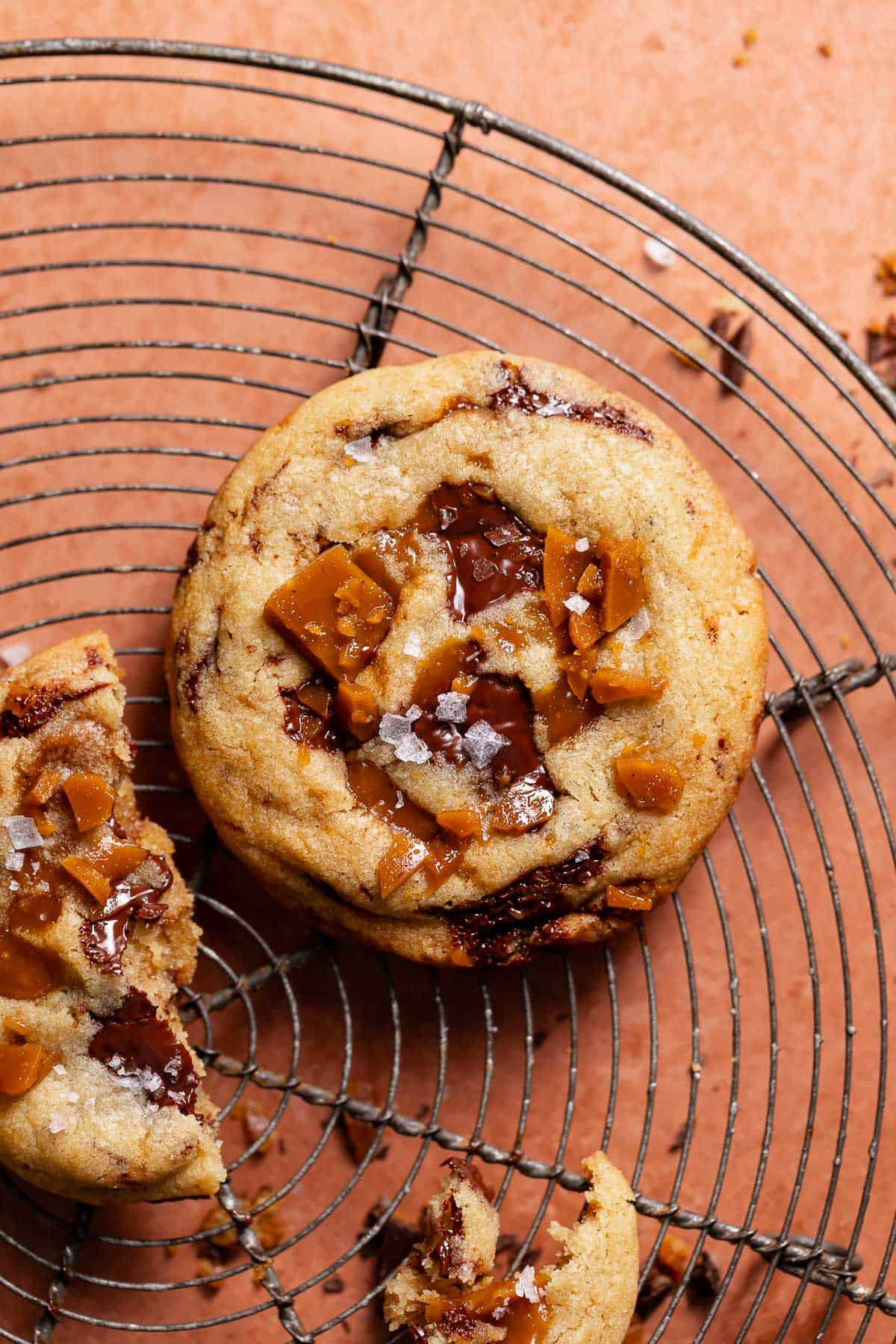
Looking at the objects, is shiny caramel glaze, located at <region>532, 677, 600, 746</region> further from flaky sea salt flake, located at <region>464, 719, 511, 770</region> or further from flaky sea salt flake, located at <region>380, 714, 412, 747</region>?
flaky sea salt flake, located at <region>380, 714, 412, 747</region>

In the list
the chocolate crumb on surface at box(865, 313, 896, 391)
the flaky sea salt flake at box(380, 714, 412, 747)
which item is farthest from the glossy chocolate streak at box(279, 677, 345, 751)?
the chocolate crumb on surface at box(865, 313, 896, 391)

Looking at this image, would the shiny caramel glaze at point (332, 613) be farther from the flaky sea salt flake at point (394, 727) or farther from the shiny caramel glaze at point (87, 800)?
the shiny caramel glaze at point (87, 800)

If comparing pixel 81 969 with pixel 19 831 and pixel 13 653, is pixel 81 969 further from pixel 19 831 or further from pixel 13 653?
pixel 13 653

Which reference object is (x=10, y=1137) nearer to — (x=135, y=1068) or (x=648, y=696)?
(x=135, y=1068)

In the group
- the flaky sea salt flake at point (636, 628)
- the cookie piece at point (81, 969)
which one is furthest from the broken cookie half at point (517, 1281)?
the flaky sea salt flake at point (636, 628)

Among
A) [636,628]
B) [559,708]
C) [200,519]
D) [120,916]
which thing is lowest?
[120,916]

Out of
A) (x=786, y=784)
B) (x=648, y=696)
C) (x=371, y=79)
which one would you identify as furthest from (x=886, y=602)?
(x=371, y=79)

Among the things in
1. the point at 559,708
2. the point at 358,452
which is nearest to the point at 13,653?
the point at 358,452
